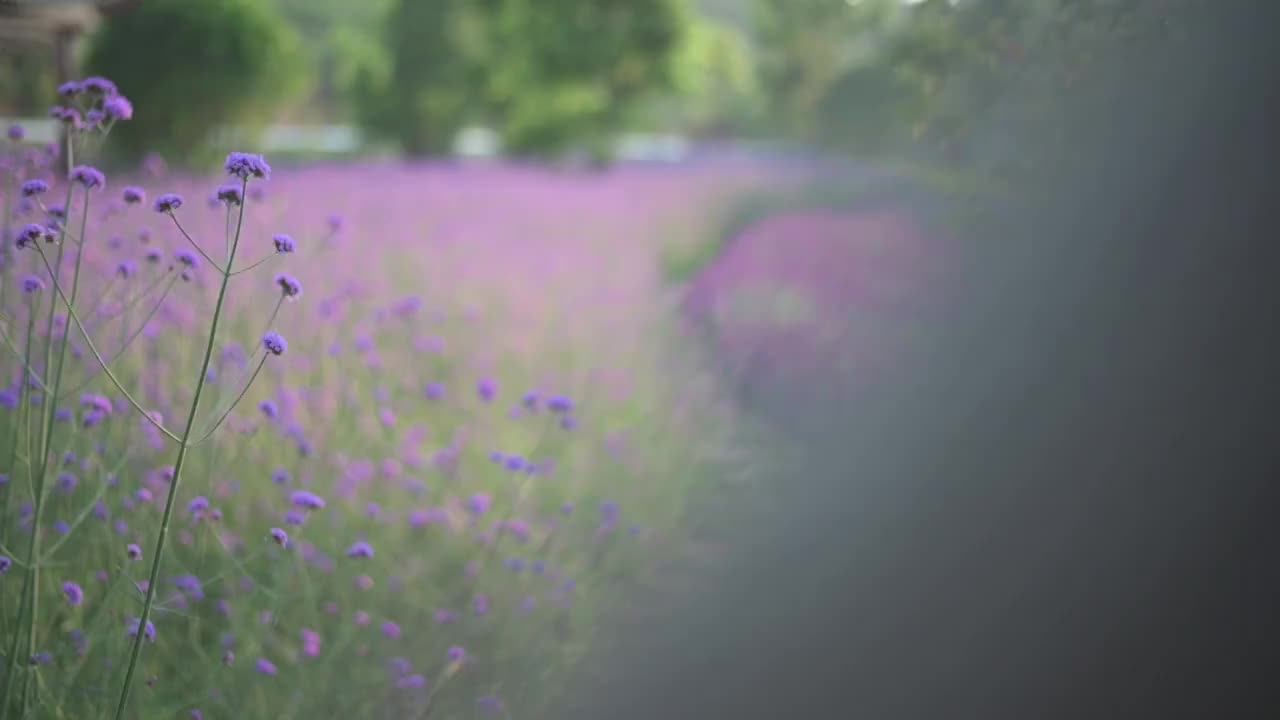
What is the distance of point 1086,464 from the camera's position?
6.31 feet

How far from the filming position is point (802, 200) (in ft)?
15.3

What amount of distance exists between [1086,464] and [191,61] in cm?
829

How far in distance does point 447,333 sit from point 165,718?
294 centimetres

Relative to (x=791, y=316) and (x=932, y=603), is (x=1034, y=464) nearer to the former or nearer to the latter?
(x=932, y=603)

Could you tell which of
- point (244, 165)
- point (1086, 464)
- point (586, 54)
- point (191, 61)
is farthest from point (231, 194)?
point (586, 54)

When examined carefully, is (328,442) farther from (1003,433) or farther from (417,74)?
(417,74)

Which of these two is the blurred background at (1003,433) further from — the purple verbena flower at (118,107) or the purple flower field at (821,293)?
the purple verbena flower at (118,107)

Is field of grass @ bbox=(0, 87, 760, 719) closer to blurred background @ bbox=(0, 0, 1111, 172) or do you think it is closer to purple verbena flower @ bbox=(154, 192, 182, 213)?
purple verbena flower @ bbox=(154, 192, 182, 213)

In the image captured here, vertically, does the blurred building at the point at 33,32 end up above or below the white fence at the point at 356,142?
below

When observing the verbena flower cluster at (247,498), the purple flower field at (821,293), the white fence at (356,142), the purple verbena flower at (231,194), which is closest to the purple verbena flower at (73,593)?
the verbena flower cluster at (247,498)

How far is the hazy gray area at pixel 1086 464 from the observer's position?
1.85m

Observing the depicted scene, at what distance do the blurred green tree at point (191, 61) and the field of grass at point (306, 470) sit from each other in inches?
131

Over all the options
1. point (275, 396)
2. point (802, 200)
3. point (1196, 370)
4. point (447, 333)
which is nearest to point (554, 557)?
point (275, 396)

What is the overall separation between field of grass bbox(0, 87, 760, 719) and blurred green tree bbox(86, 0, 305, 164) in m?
3.33
